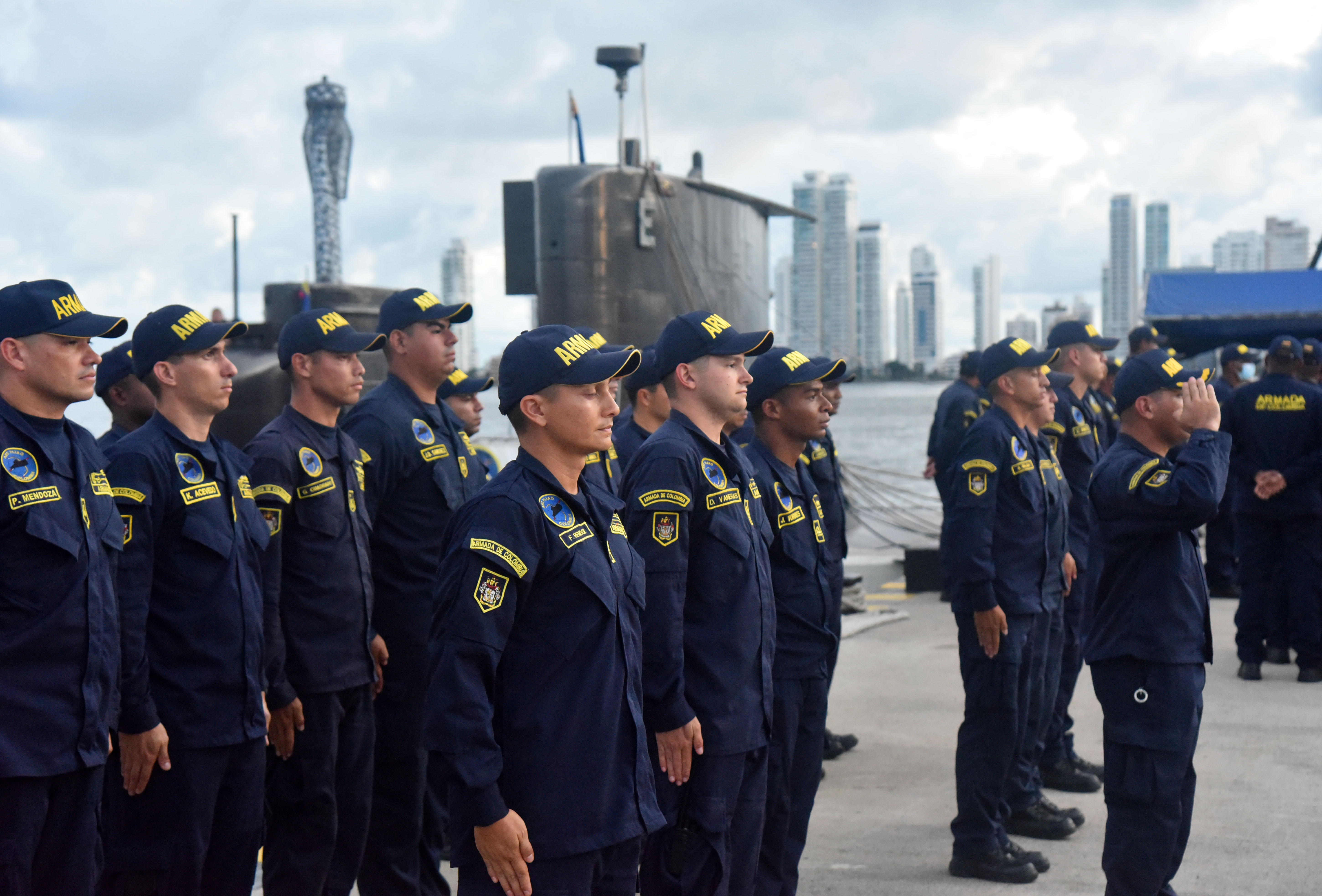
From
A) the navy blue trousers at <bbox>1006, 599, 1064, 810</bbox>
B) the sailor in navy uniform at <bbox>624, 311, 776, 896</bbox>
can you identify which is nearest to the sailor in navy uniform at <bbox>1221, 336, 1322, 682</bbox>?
the navy blue trousers at <bbox>1006, 599, 1064, 810</bbox>

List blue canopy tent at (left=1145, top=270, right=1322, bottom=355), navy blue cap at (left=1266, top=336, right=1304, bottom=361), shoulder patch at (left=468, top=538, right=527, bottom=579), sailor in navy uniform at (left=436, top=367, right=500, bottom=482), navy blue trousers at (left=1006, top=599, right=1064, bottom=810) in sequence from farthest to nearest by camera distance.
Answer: blue canopy tent at (left=1145, top=270, right=1322, bottom=355) → navy blue cap at (left=1266, top=336, right=1304, bottom=361) → sailor in navy uniform at (left=436, top=367, right=500, bottom=482) → navy blue trousers at (left=1006, top=599, right=1064, bottom=810) → shoulder patch at (left=468, top=538, right=527, bottom=579)

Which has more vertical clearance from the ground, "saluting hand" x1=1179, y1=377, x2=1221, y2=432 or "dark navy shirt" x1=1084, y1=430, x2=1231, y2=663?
"saluting hand" x1=1179, y1=377, x2=1221, y2=432

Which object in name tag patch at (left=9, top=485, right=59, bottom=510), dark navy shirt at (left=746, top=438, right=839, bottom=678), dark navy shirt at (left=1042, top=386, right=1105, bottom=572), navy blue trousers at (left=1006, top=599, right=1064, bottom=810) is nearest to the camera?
name tag patch at (left=9, top=485, right=59, bottom=510)

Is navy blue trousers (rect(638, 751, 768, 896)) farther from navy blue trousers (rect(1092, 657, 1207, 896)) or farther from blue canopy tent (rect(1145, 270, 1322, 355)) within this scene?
blue canopy tent (rect(1145, 270, 1322, 355))

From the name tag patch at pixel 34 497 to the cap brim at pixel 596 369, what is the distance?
1.40m

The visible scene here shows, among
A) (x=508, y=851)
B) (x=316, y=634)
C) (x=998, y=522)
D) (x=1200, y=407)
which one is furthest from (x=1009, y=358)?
(x=508, y=851)

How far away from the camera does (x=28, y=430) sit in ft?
11.5

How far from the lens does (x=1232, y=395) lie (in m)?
9.73

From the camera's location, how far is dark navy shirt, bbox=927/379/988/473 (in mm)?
10836

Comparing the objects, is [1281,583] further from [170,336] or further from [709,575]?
[170,336]

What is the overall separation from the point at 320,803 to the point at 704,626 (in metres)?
1.54

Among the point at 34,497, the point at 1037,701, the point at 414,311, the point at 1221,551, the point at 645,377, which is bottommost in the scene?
the point at 1221,551

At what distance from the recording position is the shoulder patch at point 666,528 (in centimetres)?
394

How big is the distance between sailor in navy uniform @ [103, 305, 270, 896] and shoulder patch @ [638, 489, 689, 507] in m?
1.28
